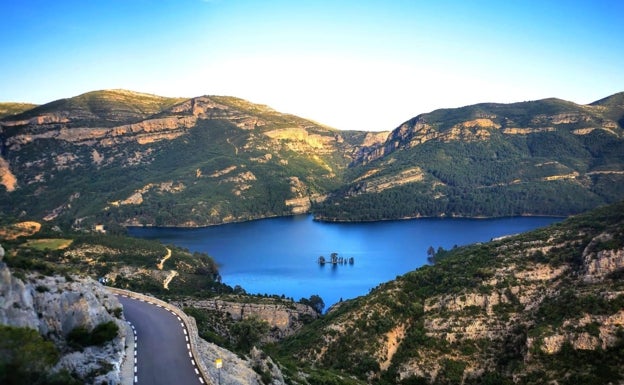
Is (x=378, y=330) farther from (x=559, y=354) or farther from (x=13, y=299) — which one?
(x=13, y=299)

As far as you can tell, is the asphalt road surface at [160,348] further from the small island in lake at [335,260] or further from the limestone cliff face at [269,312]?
the small island in lake at [335,260]

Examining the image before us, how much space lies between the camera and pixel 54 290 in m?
28.7

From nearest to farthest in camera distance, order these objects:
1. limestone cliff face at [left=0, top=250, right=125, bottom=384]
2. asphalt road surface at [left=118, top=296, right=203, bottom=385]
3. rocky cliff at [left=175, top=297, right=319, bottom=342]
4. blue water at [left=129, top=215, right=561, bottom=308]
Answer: limestone cliff face at [left=0, top=250, right=125, bottom=384]
asphalt road surface at [left=118, top=296, right=203, bottom=385]
rocky cliff at [left=175, top=297, right=319, bottom=342]
blue water at [left=129, top=215, right=561, bottom=308]

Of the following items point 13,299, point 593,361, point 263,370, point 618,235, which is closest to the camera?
point 13,299

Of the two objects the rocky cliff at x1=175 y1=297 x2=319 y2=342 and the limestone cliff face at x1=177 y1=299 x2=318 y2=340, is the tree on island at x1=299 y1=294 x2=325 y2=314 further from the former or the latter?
the limestone cliff face at x1=177 y1=299 x2=318 y2=340

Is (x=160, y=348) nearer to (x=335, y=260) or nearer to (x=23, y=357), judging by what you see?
(x=23, y=357)

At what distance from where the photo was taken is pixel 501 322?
53.4 m

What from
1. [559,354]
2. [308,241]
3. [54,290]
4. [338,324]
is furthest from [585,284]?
[308,241]

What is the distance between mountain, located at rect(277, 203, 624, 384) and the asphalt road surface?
21396mm

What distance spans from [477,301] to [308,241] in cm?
14286

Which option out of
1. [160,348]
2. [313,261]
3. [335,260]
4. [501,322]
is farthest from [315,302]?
[160,348]

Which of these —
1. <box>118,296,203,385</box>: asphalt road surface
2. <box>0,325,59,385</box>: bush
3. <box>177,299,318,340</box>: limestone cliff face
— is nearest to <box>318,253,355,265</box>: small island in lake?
<box>177,299,318,340</box>: limestone cliff face

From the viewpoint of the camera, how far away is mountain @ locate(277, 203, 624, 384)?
4531 centimetres

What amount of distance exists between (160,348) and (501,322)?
38303 millimetres
